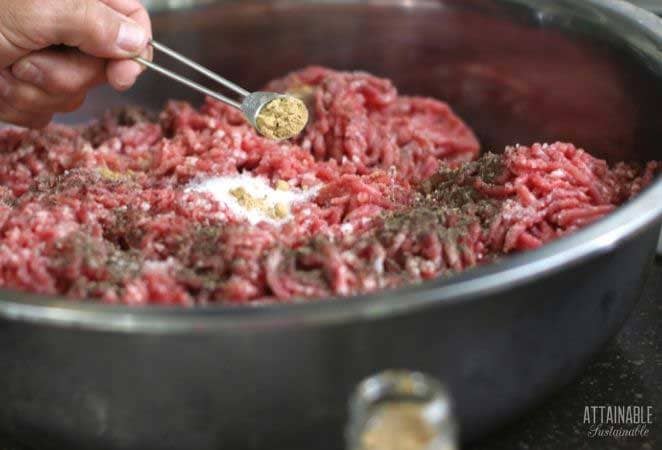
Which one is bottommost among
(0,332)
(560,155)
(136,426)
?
(136,426)

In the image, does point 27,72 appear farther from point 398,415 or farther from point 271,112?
point 398,415

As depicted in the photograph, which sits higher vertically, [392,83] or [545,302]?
[545,302]

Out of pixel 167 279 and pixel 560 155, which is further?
pixel 560 155

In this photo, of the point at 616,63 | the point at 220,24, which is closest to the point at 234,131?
the point at 220,24

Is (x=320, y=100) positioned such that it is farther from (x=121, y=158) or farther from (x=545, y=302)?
(x=545, y=302)

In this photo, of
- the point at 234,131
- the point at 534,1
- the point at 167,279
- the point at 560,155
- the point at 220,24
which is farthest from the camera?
the point at 220,24

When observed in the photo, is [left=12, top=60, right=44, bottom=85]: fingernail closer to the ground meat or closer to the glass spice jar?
the ground meat

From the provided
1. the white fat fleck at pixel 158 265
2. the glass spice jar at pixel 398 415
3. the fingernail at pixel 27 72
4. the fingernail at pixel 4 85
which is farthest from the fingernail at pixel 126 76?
the glass spice jar at pixel 398 415
